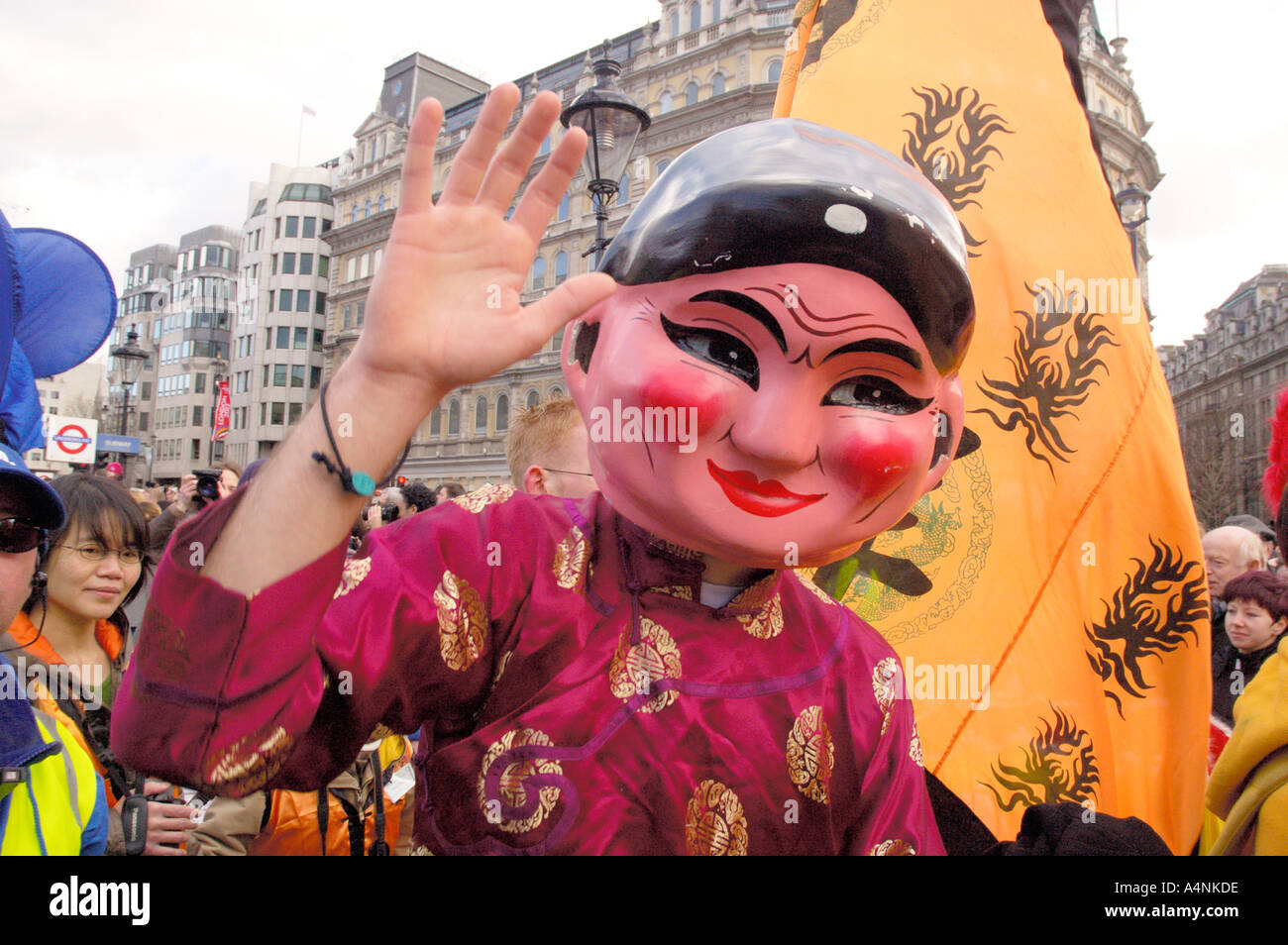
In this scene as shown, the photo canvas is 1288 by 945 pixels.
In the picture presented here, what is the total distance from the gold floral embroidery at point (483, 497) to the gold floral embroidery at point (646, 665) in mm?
314

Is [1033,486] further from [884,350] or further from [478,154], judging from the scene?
[478,154]

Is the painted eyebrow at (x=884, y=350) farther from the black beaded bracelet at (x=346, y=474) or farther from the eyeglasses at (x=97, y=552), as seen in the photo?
the eyeglasses at (x=97, y=552)

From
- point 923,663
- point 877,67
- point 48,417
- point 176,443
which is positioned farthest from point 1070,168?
point 176,443

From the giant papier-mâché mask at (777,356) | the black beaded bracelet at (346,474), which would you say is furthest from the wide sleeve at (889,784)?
the black beaded bracelet at (346,474)

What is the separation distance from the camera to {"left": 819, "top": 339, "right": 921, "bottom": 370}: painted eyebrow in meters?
1.27

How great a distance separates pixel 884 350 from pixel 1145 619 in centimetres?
123

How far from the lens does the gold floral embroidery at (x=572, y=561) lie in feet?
4.46

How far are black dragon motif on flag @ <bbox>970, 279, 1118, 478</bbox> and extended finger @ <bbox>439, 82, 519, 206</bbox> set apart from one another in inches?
59.3

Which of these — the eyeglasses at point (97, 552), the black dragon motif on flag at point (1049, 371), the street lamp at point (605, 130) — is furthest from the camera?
the street lamp at point (605, 130)

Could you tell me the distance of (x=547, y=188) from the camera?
46.3 inches

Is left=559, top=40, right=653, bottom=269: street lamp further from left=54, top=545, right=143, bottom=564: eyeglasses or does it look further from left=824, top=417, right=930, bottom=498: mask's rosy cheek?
left=824, top=417, right=930, bottom=498: mask's rosy cheek

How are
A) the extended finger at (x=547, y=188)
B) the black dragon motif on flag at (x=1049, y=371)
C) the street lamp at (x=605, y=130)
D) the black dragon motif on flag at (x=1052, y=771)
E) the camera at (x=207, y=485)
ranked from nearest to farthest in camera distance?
the extended finger at (x=547, y=188) < the black dragon motif on flag at (x=1052, y=771) < the black dragon motif on flag at (x=1049, y=371) < the camera at (x=207, y=485) < the street lamp at (x=605, y=130)

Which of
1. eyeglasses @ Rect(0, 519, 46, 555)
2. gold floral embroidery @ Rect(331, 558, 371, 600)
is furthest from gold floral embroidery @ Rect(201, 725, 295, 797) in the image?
eyeglasses @ Rect(0, 519, 46, 555)

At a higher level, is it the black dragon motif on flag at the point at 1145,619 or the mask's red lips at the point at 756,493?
the mask's red lips at the point at 756,493
